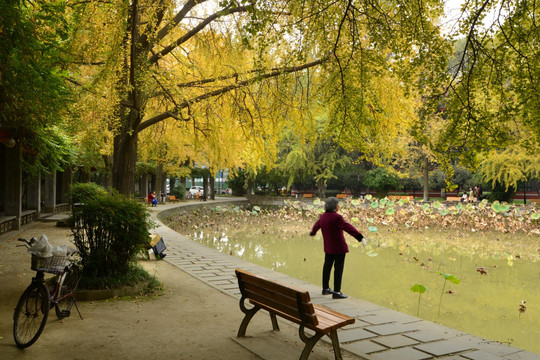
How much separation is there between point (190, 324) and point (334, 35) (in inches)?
197

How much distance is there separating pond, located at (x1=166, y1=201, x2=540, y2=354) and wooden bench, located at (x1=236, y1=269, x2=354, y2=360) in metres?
3.23

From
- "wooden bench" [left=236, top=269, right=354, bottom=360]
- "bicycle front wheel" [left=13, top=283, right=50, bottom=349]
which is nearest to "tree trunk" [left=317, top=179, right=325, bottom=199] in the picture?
"wooden bench" [left=236, top=269, right=354, bottom=360]

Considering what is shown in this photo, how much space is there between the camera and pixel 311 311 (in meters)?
4.16

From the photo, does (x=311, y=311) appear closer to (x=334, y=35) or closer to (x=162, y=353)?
(x=162, y=353)

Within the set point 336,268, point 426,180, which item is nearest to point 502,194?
point 426,180

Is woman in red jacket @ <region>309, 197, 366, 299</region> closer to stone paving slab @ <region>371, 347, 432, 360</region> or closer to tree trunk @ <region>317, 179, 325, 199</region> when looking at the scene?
stone paving slab @ <region>371, 347, 432, 360</region>

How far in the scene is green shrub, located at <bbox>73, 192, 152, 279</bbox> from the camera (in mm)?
6734

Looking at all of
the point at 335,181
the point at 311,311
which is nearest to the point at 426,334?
the point at 311,311

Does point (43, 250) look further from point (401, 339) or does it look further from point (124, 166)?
point (124, 166)

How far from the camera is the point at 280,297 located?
4539 mm

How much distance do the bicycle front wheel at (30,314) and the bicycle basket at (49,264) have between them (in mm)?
239

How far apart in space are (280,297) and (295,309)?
218mm

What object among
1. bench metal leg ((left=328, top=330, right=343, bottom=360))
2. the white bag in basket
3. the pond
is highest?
the white bag in basket

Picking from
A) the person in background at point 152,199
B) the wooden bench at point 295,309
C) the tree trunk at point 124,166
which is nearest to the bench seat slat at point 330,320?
the wooden bench at point 295,309
